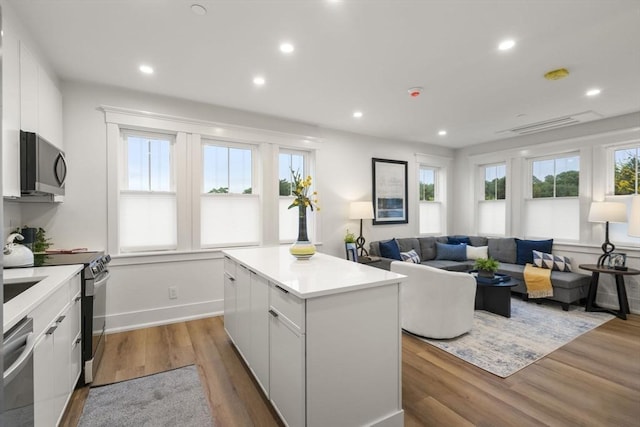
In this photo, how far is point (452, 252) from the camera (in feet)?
18.2

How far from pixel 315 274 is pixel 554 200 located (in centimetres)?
494

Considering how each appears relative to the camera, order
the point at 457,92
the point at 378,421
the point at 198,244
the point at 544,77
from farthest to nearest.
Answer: the point at 198,244 → the point at 457,92 → the point at 544,77 → the point at 378,421

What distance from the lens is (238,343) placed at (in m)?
2.72

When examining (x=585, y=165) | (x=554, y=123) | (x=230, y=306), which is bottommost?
(x=230, y=306)

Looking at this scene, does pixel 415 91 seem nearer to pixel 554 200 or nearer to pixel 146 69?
pixel 146 69

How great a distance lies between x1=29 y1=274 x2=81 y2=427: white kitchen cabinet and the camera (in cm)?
149

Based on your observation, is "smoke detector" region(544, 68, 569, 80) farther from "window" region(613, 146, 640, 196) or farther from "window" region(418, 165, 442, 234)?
"window" region(418, 165, 442, 234)

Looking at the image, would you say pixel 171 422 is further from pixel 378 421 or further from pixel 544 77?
pixel 544 77

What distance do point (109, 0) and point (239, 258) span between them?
6.58 ft

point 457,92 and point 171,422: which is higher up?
point 457,92

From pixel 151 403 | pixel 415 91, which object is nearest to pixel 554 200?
pixel 415 91

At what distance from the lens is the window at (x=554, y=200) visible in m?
4.84

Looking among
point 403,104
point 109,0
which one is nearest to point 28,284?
point 109,0

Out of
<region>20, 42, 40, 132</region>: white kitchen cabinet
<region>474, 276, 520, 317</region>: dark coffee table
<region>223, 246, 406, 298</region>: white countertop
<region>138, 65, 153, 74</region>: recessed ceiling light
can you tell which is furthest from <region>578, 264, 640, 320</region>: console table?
<region>20, 42, 40, 132</region>: white kitchen cabinet
